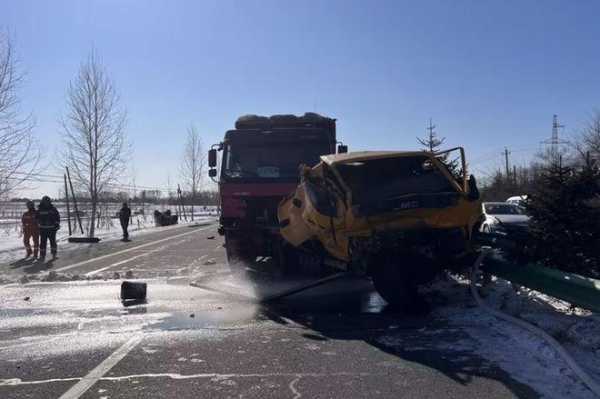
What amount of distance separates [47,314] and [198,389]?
14.0 feet

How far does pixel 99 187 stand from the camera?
28.8 m

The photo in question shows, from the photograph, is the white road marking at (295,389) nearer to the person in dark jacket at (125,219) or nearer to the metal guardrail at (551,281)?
the metal guardrail at (551,281)

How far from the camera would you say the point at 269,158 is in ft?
40.7

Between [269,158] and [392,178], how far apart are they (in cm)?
428

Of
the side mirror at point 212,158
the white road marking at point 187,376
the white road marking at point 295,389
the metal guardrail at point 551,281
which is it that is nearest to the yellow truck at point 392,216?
the metal guardrail at point 551,281

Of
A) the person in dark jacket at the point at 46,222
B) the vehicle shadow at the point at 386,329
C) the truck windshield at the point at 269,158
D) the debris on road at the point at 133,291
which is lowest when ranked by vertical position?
the vehicle shadow at the point at 386,329

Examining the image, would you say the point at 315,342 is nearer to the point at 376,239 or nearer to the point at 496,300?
the point at 376,239

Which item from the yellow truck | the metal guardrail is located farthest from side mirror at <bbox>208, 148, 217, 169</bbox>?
the metal guardrail

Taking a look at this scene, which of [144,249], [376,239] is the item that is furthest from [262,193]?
[144,249]

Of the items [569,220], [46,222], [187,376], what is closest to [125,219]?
[46,222]

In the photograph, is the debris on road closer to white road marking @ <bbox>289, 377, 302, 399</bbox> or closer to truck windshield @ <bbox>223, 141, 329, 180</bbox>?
truck windshield @ <bbox>223, 141, 329, 180</bbox>

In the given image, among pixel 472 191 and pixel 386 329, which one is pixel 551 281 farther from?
pixel 386 329

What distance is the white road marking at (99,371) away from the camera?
4.64 metres

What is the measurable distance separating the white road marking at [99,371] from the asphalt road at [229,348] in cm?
2
